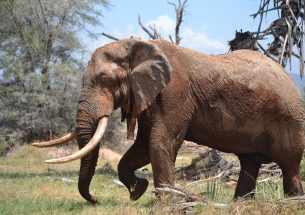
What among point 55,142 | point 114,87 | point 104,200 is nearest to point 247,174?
point 104,200

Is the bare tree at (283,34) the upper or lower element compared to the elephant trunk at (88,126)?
upper

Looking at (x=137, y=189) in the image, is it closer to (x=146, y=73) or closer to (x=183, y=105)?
(x=183, y=105)

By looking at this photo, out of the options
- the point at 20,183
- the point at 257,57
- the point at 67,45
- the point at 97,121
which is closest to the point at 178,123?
the point at 97,121

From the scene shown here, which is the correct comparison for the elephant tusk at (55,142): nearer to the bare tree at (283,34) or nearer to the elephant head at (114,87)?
the elephant head at (114,87)

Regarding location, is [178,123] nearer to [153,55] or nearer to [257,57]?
[153,55]

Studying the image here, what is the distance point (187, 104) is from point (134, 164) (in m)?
1.40

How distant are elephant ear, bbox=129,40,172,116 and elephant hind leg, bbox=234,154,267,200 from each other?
2029 mm

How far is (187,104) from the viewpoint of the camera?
779cm

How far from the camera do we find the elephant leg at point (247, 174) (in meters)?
8.77

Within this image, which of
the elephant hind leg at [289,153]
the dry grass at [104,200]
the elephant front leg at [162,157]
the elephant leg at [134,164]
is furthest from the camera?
the elephant leg at [134,164]

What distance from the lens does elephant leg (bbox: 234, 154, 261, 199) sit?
345 inches

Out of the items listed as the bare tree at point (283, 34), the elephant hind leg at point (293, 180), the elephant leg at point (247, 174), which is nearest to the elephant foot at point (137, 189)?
the elephant leg at point (247, 174)

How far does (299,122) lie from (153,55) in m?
2.38

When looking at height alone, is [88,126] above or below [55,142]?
above
